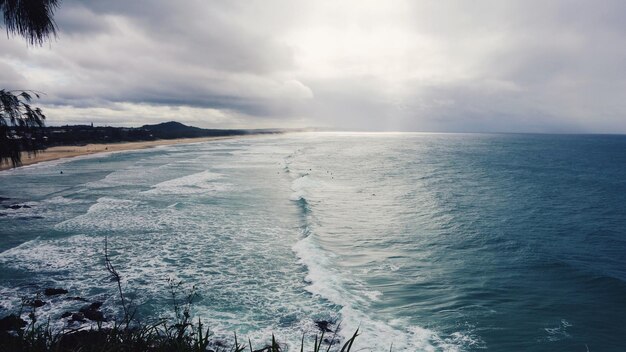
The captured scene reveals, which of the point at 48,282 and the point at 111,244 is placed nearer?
the point at 48,282

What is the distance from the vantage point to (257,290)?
1480 centimetres

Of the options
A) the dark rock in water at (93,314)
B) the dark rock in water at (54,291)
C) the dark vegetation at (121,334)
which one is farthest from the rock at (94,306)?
the dark rock in water at (54,291)

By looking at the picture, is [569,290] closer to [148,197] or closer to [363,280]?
[363,280]

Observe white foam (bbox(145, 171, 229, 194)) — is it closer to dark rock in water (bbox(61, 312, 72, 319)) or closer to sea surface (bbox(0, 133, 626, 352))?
sea surface (bbox(0, 133, 626, 352))

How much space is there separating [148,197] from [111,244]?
507 inches

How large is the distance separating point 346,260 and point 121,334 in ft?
48.6

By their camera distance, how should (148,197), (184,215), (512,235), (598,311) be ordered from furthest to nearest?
(148,197)
(184,215)
(512,235)
(598,311)

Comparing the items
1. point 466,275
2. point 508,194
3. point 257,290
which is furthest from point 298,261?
point 508,194

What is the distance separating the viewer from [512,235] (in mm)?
22844

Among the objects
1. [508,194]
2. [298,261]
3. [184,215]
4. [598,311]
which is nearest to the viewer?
[598,311]

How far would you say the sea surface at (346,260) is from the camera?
12.5 m

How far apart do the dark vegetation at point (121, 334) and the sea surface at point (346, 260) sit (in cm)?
50

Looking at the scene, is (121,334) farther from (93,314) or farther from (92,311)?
→ (92,311)

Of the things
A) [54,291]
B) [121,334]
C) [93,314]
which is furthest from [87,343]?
[54,291]
